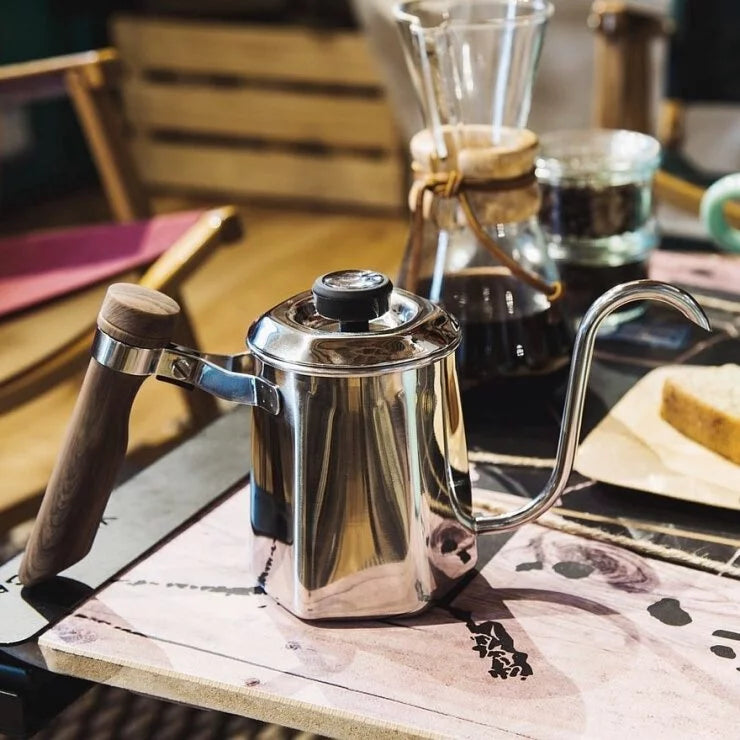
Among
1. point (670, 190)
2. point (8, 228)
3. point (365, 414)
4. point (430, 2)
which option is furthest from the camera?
point (8, 228)

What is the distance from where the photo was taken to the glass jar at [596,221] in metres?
1.05

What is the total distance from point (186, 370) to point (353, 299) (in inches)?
4.2

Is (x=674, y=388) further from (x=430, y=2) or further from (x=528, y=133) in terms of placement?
(x=430, y=2)

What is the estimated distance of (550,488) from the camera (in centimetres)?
68

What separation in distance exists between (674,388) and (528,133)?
0.75ft

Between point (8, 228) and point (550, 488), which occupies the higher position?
point (550, 488)

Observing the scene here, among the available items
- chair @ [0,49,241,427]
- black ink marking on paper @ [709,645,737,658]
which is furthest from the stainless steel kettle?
chair @ [0,49,241,427]

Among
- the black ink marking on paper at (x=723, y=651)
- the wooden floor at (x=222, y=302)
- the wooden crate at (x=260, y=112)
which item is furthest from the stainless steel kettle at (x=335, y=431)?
the wooden crate at (x=260, y=112)

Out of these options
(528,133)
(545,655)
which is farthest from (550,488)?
(528,133)

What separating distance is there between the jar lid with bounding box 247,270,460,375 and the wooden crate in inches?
102

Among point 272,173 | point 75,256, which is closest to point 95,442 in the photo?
point 75,256

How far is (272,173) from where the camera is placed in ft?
11.2

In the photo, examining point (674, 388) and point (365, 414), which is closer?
point (365, 414)

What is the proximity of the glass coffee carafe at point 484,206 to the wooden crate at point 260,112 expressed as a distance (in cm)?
229
